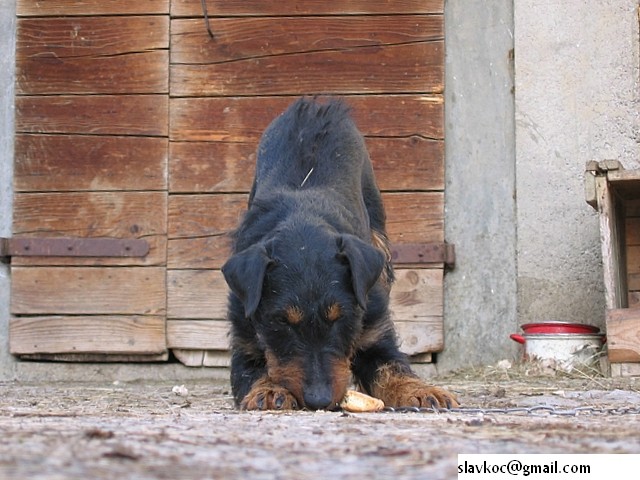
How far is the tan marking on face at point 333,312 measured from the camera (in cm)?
452

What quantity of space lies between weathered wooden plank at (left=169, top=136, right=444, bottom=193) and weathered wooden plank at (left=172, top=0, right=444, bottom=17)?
98 cm

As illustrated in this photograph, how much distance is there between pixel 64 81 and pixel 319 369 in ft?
15.0

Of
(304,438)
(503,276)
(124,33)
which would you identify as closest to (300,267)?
(304,438)

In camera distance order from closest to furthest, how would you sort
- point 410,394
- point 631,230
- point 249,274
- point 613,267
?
point 249,274 < point 410,394 < point 613,267 < point 631,230

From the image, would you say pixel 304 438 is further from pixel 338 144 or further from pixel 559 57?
pixel 559 57

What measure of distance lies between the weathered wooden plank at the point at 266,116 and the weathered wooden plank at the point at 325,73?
6cm

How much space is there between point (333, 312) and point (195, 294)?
3643 millimetres

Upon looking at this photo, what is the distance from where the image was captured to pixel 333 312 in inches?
178

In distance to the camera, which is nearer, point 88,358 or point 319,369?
point 319,369

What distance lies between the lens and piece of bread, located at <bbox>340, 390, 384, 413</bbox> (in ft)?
14.8

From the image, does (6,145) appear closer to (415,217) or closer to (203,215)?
(203,215)

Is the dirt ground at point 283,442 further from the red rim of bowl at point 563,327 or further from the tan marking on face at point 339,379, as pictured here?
the red rim of bowl at point 563,327

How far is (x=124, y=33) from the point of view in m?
8.19

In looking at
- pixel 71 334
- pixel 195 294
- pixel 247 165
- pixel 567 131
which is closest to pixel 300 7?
pixel 247 165
